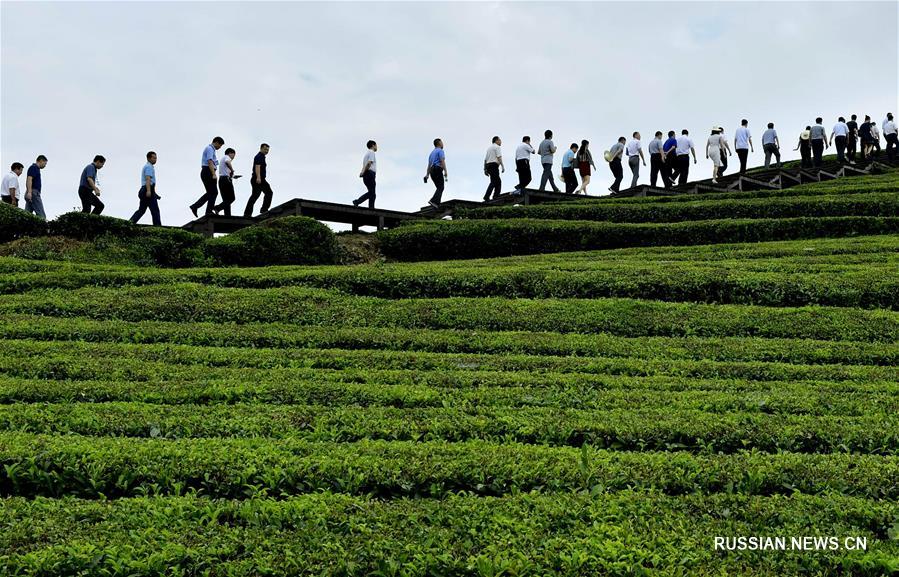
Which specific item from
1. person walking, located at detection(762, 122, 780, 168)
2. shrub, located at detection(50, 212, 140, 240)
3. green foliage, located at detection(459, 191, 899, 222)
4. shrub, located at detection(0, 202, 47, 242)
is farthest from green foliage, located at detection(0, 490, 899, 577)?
person walking, located at detection(762, 122, 780, 168)

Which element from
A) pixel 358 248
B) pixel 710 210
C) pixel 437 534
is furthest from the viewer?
pixel 710 210

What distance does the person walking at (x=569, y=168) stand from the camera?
101 ft

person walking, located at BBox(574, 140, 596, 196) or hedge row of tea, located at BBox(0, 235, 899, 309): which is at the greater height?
person walking, located at BBox(574, 140, 596, 196)

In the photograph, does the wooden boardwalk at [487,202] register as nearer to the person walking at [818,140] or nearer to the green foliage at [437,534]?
the person walking at [818,140]

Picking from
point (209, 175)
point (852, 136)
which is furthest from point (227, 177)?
point (852, 136)

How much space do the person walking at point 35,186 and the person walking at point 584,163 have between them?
16506 millimetres

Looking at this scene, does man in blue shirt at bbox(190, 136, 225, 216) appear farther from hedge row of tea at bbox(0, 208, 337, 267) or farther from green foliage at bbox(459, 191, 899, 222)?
green foliage at bbox(459, 191, 899, 222)

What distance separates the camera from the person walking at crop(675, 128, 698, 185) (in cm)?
3247

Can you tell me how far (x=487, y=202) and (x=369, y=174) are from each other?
435 centimetres

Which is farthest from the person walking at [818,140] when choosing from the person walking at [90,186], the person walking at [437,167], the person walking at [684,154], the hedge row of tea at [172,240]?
the person walking at [90,186]

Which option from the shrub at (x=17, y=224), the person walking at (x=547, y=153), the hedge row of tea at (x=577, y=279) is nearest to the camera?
the hedge row of tea at (x=577, y=279)

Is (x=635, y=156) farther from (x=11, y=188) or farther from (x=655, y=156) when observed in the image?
(x=11, y=188)

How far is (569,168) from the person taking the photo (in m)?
31.0

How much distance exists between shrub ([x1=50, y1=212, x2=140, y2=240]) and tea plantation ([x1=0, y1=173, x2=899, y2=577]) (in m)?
2.35
